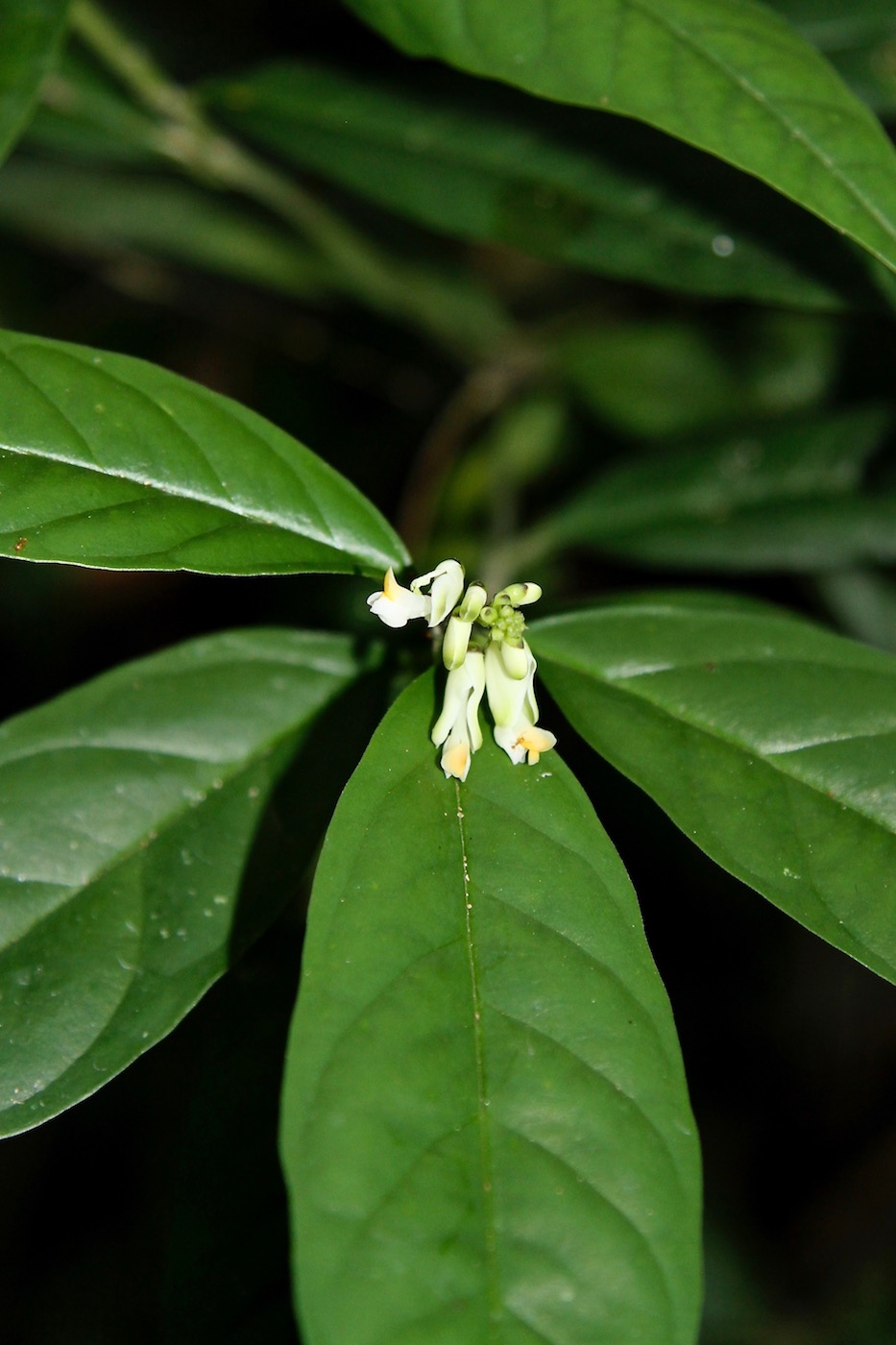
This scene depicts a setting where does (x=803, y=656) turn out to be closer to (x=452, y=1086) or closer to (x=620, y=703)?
(x=620, y=703)

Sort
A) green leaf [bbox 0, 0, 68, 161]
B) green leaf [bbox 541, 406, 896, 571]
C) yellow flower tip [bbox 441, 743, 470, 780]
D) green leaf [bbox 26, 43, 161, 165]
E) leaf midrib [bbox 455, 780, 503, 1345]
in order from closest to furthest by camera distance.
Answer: leaf midrib [bbox 455, 780, 503, 1345] → yellow flower tip [bbox 441, 743, 470, 780] → green leaf [bbox 0, 0, 68, 161] → green leaf [bbox 541, 406, 896, 571] → green leaf [bbox 26, 43, 161, 165]

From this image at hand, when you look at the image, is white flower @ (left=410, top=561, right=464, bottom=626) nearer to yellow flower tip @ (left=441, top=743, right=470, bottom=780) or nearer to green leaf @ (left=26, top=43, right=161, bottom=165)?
yellow flower tip @ (left=441, top=743, right=470, bottom=780)

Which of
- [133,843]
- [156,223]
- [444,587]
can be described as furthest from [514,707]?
[156,223]

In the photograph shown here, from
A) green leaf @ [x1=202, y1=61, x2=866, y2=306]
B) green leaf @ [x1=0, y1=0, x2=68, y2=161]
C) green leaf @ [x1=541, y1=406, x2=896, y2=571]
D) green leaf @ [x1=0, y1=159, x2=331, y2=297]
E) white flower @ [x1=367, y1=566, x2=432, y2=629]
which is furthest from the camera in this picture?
green leaf @ [x1=0, y1=159, x2=331, y2=297]

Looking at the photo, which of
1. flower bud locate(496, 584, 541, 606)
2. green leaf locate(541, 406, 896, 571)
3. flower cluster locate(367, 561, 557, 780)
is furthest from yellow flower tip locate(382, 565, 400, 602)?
green leaf locate(541, 406, 896, 571)

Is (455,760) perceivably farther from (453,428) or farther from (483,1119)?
(453,428)

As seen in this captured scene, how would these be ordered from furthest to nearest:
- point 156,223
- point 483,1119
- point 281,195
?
point 156,223, point 281,195, point 483,1119
